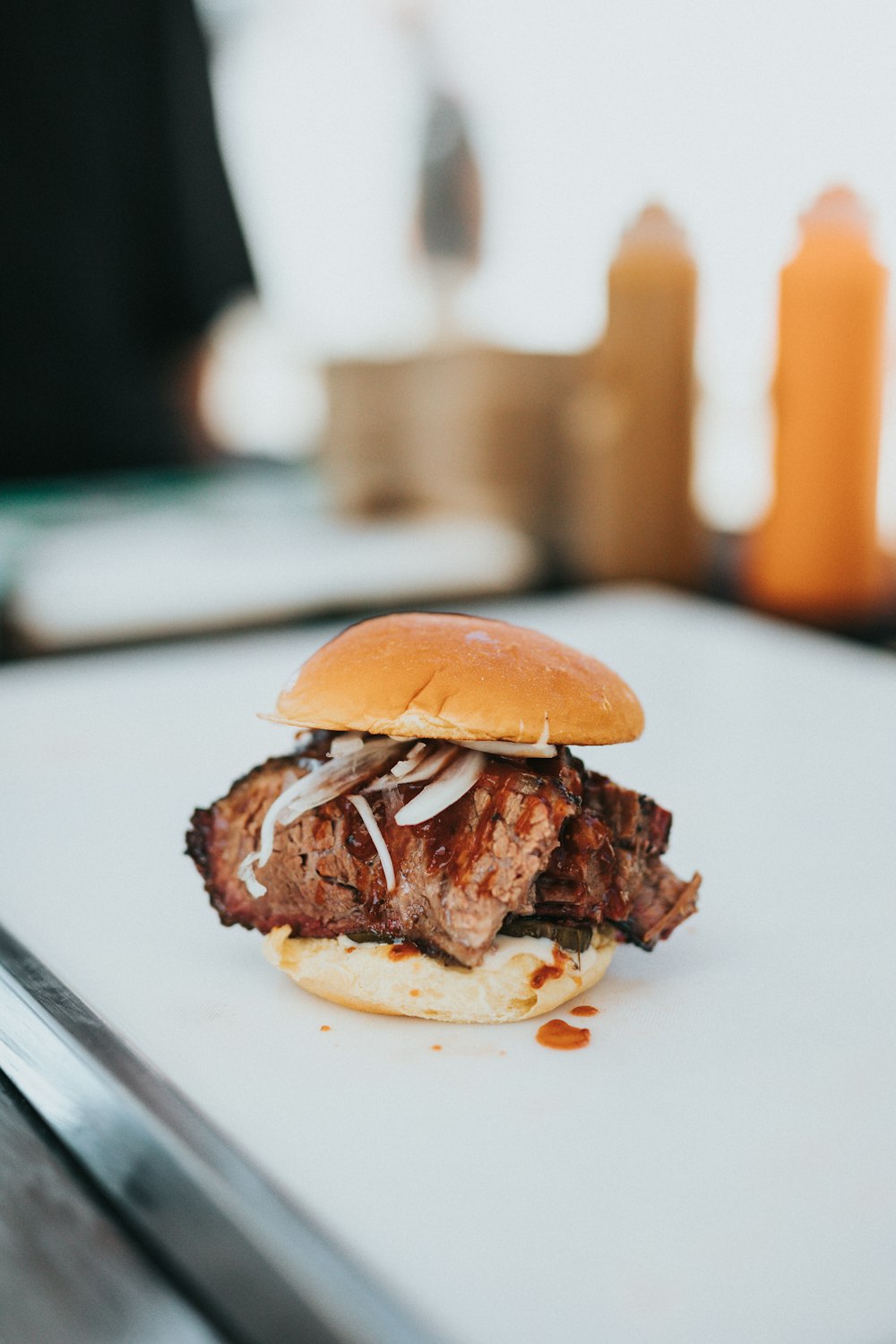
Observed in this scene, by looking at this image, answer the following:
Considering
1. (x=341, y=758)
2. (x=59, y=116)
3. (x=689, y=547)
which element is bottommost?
(x=689, y=547)

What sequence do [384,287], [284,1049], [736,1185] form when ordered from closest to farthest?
[736,1185], [284,1049], [384,287]

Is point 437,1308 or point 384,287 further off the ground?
point 384,287

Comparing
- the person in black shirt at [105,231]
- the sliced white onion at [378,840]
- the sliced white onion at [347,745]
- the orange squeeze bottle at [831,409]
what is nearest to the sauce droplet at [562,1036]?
the sliced white onion at [378,840]

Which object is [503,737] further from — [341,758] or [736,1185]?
[736,1185]

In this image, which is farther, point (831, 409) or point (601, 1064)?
point (831, 409)

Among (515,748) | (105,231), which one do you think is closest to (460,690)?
(515,748)

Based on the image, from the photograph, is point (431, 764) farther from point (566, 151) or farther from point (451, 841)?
point (566, 151)

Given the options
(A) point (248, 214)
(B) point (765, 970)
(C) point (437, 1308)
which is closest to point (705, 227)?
(A) point (248, 214)
